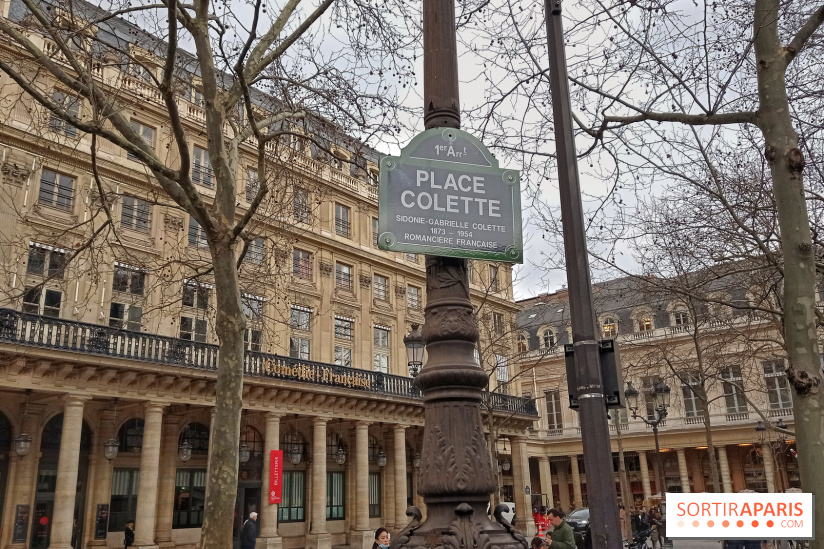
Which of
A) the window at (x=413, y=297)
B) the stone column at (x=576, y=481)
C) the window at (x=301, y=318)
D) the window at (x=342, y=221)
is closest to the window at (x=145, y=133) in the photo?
the window at (x=301, y=318)

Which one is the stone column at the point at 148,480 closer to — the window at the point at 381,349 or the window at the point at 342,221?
the window at the point at 381,349

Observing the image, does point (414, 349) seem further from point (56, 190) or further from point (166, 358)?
point (56, 190)

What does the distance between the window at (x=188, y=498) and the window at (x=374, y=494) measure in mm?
9088

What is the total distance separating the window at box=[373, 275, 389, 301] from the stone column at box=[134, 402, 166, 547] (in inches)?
553

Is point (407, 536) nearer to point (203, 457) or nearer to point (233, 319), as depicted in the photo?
point (233, 319)

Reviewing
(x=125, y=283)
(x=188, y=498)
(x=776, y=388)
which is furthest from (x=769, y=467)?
(x=125, y=283)

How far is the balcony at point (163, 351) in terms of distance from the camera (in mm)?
19203

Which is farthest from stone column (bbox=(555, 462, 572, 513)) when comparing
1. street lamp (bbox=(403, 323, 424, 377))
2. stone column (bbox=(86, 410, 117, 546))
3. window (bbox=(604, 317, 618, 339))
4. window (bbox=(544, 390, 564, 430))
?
street lamp (bbox=(403, 323, 424, 377))

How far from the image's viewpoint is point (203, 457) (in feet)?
83.0

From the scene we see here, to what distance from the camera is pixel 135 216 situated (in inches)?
955

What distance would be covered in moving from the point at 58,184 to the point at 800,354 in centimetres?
2238

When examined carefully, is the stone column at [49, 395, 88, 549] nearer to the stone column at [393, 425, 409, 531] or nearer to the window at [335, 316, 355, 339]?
the window at [335, 316, 355, 339]

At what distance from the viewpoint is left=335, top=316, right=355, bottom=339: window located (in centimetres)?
3111

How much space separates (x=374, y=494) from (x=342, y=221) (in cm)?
1310
